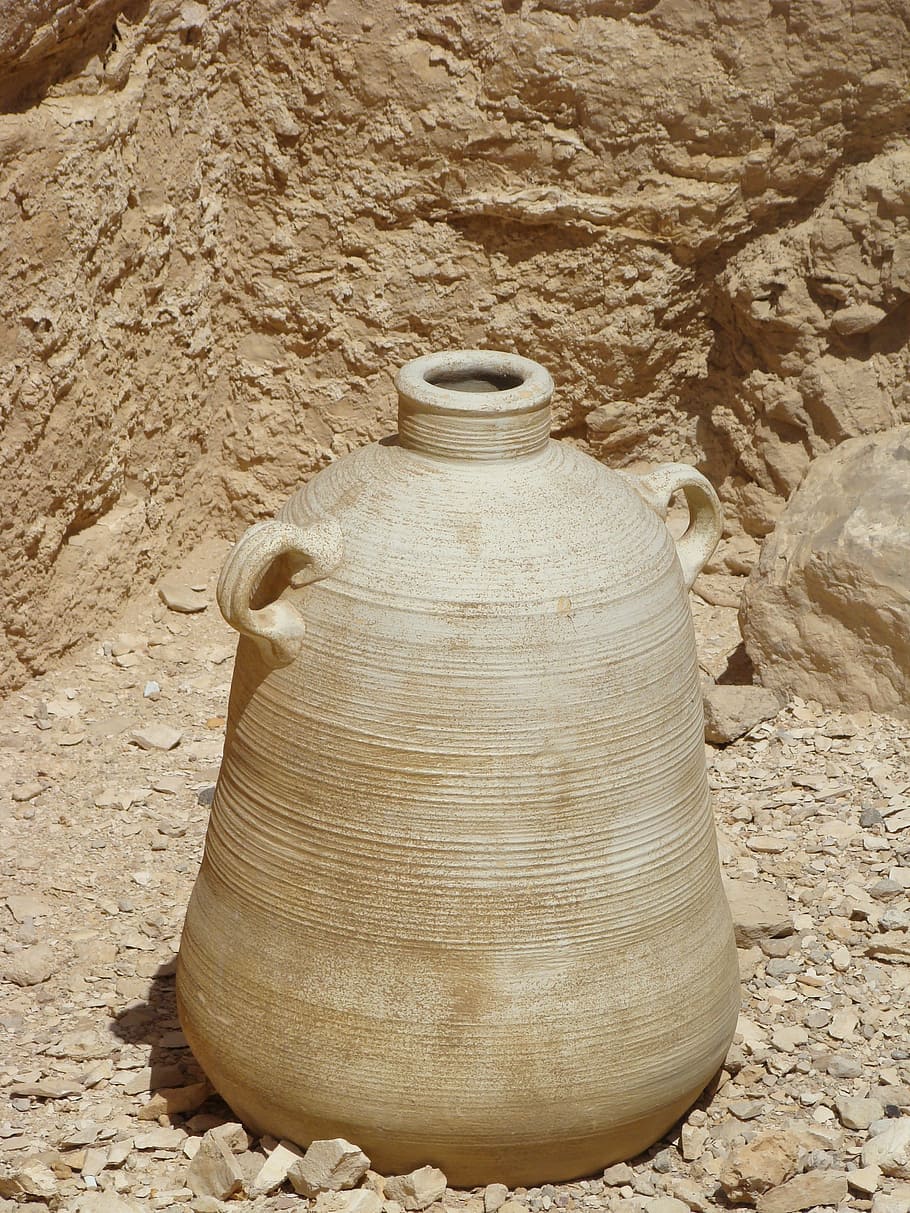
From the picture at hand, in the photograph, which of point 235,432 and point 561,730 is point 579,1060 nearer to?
point 561,730

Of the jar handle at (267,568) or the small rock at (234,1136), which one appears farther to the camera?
the small rock at (234,1136)

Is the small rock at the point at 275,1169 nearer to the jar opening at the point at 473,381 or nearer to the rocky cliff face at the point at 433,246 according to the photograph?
the jar opening at the point at 473,381

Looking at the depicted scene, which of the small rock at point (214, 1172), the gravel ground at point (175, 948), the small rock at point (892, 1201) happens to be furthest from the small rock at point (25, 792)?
the small rock at point (892, 1201)

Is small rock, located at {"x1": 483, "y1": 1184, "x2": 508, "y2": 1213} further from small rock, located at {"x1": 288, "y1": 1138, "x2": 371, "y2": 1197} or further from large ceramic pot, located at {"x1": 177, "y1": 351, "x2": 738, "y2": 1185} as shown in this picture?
small rock, located at {"x1": 288, "y1": 1138, "x2": 371, "y2": 1197}

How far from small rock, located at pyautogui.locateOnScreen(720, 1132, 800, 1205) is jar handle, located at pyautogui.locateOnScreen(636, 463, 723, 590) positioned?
1.20m

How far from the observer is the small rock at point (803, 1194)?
3.12 metres

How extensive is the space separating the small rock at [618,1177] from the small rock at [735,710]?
7.18 feet

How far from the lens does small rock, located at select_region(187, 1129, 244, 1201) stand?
3186 mm

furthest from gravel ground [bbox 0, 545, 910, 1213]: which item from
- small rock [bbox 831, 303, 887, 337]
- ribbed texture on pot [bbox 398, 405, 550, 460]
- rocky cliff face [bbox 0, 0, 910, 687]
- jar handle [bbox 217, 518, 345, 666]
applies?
ribbed texture on pot [bbox 398, 405, 550, 460]

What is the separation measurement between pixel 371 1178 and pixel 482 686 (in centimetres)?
109

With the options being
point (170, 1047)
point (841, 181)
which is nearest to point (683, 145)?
point (841, 181)

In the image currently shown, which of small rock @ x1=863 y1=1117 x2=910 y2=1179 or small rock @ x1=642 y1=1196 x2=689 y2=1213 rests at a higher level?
small rock @ x1=642 y1=1196 x2=689 y2=1213

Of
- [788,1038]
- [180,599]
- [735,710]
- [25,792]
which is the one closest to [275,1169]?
[788,1038]

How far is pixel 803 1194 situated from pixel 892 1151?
0.92ft
